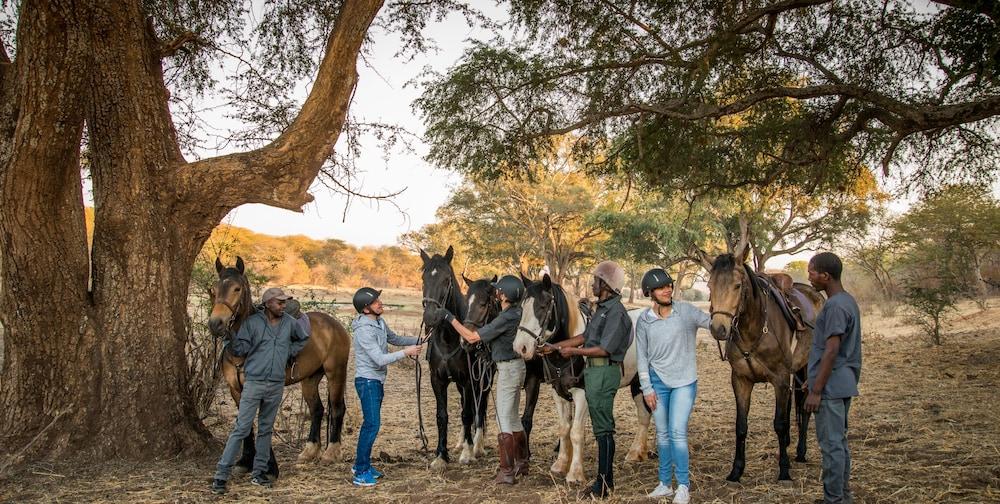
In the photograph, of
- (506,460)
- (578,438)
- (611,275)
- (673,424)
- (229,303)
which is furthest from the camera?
(506,460)

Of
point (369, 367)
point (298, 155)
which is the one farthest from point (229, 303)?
point (298, 155)

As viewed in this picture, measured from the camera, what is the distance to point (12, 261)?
6297 millimetres

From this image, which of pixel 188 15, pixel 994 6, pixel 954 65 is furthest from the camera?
pixel 188 15

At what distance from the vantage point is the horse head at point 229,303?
554 centimetres

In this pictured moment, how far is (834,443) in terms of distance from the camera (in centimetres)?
467

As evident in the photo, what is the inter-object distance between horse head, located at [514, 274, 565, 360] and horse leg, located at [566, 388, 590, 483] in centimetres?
60

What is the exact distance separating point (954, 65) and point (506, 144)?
634cm

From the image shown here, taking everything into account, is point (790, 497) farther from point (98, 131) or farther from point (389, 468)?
point (98, 131)

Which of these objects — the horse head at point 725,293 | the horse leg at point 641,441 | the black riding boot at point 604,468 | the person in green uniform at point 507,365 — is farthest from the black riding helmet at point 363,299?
the horse head at point 725,293

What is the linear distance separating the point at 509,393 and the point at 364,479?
62.1 inches

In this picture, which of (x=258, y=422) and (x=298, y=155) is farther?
(x=298, y=155)

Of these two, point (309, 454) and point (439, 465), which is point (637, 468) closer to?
point (439, 465)

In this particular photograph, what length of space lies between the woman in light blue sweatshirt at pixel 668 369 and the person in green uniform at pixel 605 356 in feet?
0.67

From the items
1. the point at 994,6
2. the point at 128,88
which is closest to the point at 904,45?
the point at 994,6
